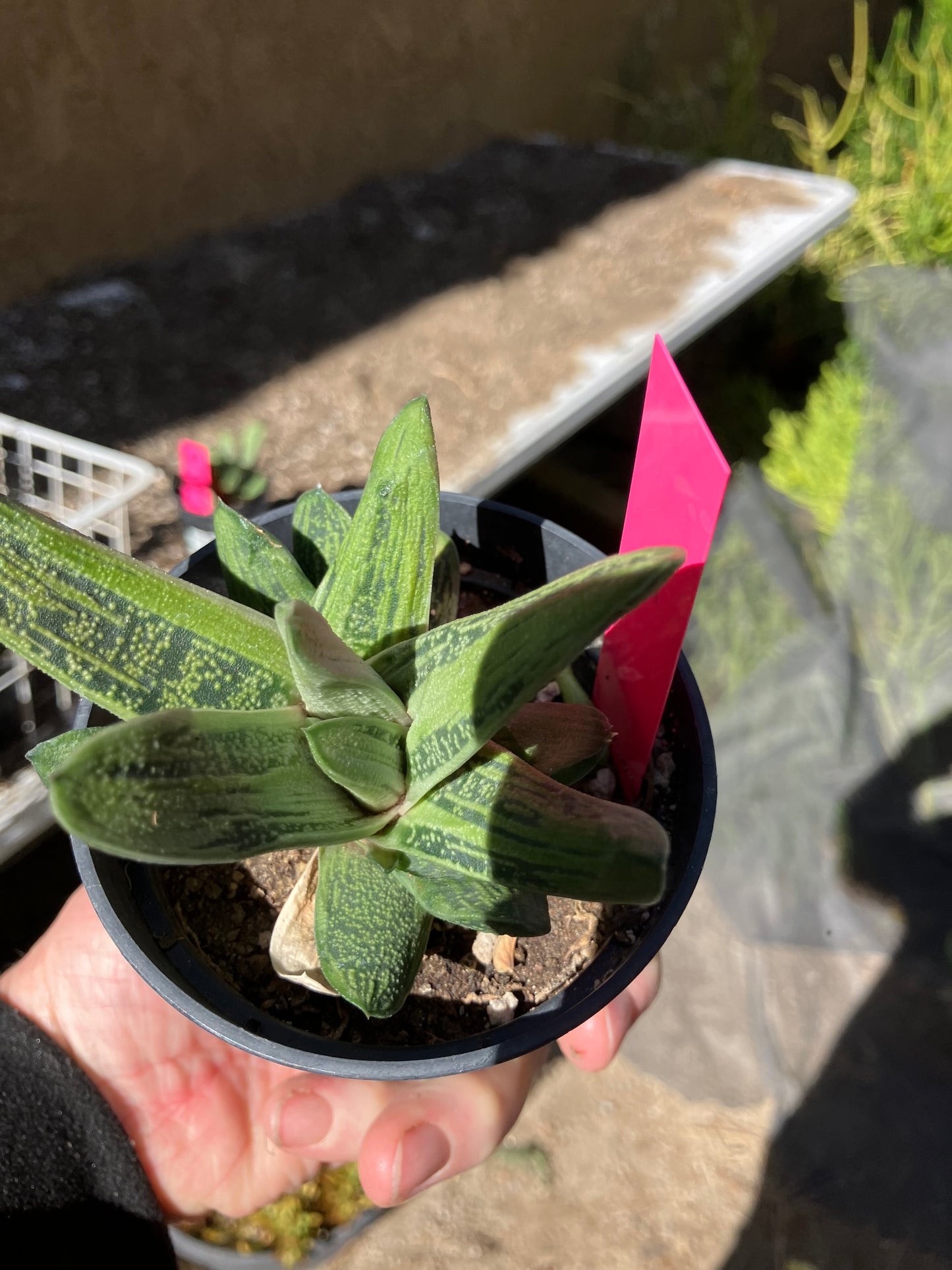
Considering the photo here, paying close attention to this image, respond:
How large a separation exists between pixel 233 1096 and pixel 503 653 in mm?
745

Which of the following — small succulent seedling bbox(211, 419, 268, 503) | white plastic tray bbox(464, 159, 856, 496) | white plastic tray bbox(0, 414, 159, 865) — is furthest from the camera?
white plastic tray bbox(464, 159, 856, 496)

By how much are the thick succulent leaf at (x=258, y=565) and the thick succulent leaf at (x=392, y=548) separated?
3 centimetres

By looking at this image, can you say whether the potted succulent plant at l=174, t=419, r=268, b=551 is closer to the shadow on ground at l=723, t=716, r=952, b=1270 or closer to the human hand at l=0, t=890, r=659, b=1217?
the human hand at l=0, t=890, r=659, b=1217

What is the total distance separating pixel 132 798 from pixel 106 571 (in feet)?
0.46

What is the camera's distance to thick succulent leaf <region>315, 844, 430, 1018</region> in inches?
18.2

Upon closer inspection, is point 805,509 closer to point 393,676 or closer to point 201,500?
point 201,500

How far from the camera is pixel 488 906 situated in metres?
0.45

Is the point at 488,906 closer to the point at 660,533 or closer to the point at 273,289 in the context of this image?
the point at 660,533

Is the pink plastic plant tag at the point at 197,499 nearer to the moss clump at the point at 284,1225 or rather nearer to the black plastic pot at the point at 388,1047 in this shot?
the black plastic pot at the point at 388,1047

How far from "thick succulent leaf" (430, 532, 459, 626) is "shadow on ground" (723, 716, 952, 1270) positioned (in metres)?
1.14

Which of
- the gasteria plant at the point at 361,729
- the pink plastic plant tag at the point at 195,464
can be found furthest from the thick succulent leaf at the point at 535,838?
the pink plastic plant tag at the point at 195,464

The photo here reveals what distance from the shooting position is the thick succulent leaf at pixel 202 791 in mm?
344

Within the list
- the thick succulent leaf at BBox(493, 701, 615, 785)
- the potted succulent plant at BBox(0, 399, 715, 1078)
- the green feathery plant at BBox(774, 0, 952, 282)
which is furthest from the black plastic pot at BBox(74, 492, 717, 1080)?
the green feathery plant at BBox(774, 0, 952, 282)

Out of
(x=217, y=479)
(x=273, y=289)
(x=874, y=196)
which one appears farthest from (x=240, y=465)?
(x=874, y=196)
